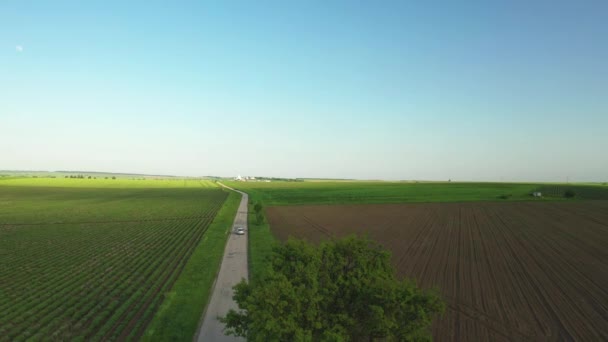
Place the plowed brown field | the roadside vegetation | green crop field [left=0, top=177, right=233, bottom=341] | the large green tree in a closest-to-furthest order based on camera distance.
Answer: the large green tree → green crop field [left=0, top=177, right=233, bottom=341] → the roadside vegetation → the plowed brown field

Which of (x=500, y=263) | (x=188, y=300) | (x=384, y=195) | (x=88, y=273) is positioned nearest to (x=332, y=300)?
(x=188, y=300)

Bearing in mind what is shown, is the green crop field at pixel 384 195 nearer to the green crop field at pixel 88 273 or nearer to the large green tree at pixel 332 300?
the green crop field at pixel 88 273

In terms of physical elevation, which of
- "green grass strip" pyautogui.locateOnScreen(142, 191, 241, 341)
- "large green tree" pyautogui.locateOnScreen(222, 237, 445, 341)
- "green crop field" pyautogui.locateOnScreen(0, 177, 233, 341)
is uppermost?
"large green tree" pyautogui.locateOnScreen(222, 237, 445, 341)

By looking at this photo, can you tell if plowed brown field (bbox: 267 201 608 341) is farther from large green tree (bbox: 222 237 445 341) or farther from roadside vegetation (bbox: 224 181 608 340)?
large green tree (bbox: 222 237 445 341)

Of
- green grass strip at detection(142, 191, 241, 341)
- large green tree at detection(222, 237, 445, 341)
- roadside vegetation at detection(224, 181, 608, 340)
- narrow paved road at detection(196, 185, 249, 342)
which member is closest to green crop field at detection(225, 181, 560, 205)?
roadside vegetation at detection(224, 181, 608, 340)

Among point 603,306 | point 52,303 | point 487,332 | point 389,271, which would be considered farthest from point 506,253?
point 52,303

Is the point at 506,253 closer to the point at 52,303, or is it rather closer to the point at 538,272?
the point at 538,272
